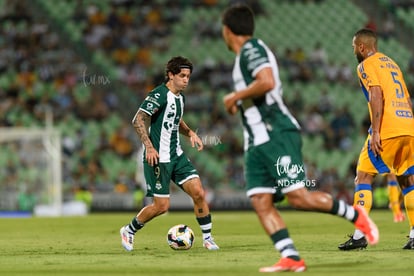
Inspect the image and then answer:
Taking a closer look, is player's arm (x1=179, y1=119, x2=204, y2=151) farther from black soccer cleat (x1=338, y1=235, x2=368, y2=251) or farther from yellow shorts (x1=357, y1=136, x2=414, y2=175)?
black soccer cleat (x1=338, y1=235, x2=368, y2=251)

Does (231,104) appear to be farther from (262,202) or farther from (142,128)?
(142,128)

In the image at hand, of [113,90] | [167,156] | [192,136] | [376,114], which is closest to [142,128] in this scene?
[167,156]

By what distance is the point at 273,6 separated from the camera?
28094mm

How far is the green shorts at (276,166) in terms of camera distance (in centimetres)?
724

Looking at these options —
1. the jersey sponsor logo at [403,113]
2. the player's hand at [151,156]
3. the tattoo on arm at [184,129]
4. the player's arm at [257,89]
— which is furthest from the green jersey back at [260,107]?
the tattoo on arm at [184,129]

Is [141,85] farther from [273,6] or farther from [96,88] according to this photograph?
[273,6]

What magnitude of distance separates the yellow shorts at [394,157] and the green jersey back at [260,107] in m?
2.58

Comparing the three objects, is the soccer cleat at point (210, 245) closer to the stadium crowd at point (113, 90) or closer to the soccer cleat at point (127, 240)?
the soccer cleat at point (127, 240)

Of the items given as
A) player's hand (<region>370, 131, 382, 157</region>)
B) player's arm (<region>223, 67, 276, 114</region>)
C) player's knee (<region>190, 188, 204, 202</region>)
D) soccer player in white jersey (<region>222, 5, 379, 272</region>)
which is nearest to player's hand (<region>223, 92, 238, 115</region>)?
player's arm (<region>223, 67, 276, 114</region>)

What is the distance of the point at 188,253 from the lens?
9602 millimetres

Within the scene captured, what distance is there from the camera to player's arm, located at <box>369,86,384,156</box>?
371 inches

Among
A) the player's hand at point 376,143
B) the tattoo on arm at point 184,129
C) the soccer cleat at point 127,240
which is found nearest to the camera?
the player's hand at point 376,143

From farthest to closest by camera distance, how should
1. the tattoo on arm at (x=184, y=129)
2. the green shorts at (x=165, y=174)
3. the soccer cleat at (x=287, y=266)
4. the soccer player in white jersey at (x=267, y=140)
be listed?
the tattoo on arm at (x=184, y=129) < the green shorts at (x=165, y=174) < the soccer player in white jersey at (x=267, y=140) < the soccer cleat at (x=287, y=266)

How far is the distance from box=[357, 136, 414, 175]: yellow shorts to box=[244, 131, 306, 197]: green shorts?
253cm
